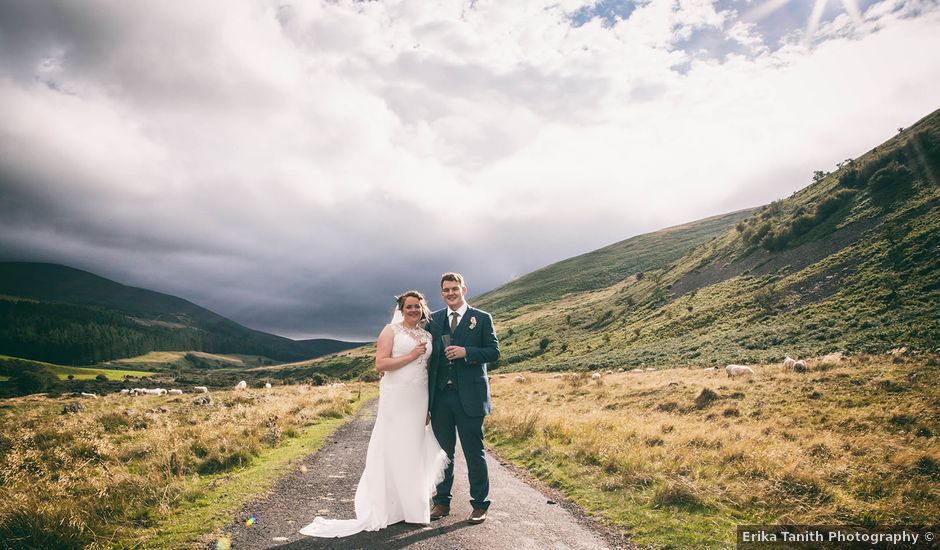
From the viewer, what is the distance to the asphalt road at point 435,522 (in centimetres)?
569

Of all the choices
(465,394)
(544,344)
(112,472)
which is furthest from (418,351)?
(544,344)

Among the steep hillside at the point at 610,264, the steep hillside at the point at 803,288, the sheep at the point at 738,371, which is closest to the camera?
the sheep at the point at 738,371

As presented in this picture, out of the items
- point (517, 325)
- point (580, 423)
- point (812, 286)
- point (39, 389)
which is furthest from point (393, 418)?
point (517, 325)

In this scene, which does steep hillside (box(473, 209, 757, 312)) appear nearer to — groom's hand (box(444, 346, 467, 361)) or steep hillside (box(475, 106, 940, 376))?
steep hillside (box(475, 106, 940, 376))

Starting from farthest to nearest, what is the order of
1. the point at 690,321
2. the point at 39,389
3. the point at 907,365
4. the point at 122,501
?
the point at 39,389 < the point at 690,321 < the point at 907,365 < the point at 122,501

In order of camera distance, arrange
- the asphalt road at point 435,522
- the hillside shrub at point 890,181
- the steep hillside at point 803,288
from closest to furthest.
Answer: the asphalt road at point 435,522
the steep hillside at point 803,288
the hillside shrub at point 890,181

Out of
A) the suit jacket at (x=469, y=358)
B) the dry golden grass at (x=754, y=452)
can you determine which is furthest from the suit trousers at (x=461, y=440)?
the dry golden grass at (x=754, y=452)

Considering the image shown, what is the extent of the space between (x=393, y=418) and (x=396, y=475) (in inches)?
33.3

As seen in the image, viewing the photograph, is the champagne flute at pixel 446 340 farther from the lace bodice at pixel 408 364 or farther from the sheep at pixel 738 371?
the sheep at pixel 738 371

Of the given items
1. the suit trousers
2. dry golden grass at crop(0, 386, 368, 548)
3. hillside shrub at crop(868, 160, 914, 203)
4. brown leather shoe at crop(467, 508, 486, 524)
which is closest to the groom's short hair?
the suit trousers

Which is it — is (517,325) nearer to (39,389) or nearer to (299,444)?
(39,389)

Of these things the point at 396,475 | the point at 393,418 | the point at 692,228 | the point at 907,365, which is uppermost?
the point at 692,228

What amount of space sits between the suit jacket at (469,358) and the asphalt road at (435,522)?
1651mm

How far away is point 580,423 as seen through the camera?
46.7ft
